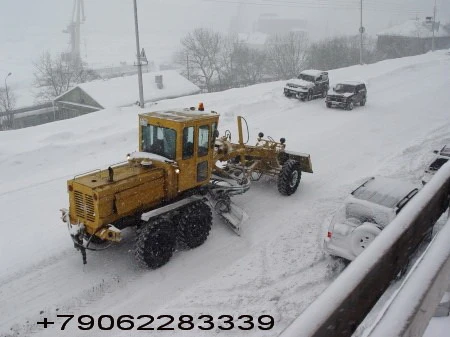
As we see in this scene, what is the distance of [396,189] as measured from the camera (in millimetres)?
8766

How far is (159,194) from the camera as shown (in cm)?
876

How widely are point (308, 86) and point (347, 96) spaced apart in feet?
8.77

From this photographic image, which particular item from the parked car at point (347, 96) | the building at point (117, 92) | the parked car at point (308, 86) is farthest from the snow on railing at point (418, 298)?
the building at point (117, 92)

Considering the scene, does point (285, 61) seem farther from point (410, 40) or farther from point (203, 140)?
point (203, 140)

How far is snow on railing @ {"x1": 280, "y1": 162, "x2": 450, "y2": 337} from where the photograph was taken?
1.23 metres

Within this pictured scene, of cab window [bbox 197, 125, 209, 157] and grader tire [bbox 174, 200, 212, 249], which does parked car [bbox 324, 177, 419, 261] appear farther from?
cab window [bbox 197, 125, 209, 157]

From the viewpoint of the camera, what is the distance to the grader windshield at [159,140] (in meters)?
8.83

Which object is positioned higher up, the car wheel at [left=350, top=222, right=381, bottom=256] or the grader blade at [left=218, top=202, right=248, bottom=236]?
the car wheel at [left=350, top=222, right=381, bottom=256]

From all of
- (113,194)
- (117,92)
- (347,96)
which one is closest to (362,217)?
(113,194)

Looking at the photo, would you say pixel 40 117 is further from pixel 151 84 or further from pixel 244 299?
pixel 244 299

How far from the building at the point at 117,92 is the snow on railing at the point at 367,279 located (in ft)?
115

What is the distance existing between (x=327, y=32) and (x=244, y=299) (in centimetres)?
15818

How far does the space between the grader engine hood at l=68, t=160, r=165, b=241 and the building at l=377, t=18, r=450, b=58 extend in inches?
2893

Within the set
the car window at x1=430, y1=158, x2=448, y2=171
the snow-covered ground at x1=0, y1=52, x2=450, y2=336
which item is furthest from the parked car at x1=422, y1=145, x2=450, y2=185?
the snow-covered ground at x1=0, y1=52, x2=450, y2=336
